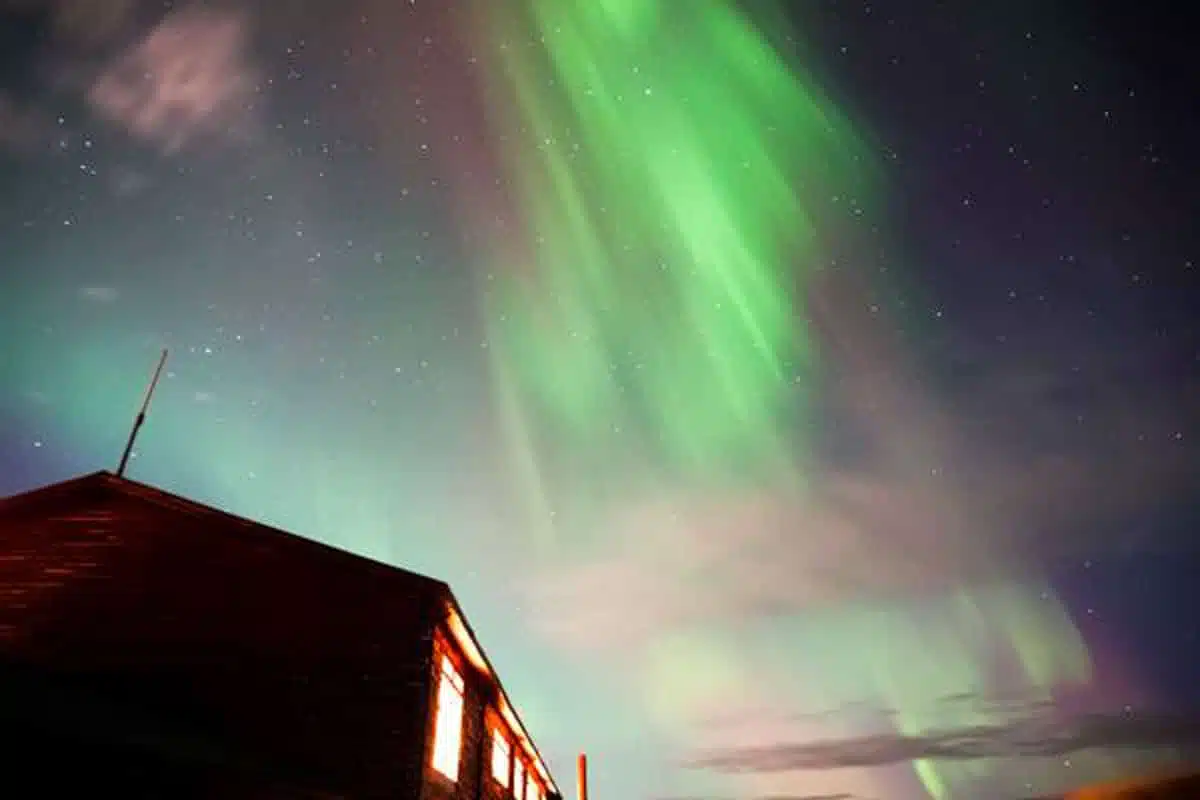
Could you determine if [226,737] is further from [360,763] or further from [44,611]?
[44,611]

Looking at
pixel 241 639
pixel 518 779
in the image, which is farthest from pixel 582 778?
pixel 241 639

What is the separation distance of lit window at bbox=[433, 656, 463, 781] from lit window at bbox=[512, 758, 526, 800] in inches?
306

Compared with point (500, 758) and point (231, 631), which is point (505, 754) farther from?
point (231, 631)

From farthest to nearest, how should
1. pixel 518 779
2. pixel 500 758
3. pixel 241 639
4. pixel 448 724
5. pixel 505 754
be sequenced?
pixel 518 779, pixel 505 754, pixel 500 758, pixel 448 724, pixel 241 639

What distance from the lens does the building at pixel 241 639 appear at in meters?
13.1

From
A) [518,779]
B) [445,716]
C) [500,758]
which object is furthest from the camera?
[518,779]

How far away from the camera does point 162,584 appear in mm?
14727

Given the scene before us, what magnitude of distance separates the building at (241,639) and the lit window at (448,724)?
0.19ft

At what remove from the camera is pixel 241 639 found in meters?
14.2

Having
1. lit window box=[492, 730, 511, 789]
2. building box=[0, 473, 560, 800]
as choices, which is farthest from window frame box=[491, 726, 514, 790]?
building box=[0, 473, 560, 800]

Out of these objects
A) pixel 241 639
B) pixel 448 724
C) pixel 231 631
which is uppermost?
pixel 231 631

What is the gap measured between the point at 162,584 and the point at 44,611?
2217 millimetres

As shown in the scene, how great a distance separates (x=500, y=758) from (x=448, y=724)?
651 centimetres

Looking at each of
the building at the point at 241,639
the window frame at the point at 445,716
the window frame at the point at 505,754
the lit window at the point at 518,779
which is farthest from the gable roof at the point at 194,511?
the lit window at the point at 518,779
